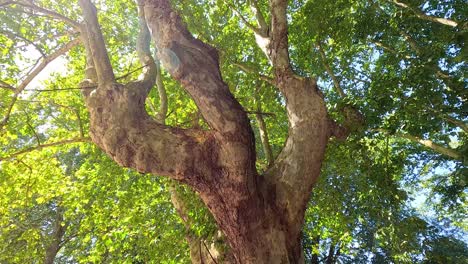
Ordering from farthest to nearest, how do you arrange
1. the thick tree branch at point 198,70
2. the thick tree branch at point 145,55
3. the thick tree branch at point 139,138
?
the thick tree branch at point 145,55 < the thick tree branch at point 198,70 < the thick tree branch at point 139,138

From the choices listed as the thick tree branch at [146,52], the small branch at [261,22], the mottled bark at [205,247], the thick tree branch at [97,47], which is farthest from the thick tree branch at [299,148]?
the thick tree branch at [97,47]

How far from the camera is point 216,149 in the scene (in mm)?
3289

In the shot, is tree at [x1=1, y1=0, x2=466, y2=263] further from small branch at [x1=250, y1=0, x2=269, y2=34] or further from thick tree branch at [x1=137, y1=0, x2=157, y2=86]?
small branch at [x1=250, y1=0, x2=269, y2=34]

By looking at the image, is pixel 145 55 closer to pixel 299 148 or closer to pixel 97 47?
pixel 97 47

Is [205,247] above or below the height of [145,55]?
below

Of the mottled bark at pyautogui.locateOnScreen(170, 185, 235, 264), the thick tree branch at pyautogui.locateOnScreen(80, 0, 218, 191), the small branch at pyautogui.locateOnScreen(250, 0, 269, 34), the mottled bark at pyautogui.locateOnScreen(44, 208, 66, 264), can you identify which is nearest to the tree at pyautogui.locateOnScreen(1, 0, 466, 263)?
the thick tree branch at pyautogui.locateOnScreen(80, 0, 218, 191)

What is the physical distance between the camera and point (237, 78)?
7.39 meters

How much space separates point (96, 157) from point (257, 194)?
5.46m

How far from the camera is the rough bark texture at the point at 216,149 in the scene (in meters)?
3.20

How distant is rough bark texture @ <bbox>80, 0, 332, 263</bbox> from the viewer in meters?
3.20

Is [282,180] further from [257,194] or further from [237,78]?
[237,78]

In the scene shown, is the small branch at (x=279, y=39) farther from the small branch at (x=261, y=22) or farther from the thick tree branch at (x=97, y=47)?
the thick tree branch at (x=97, y=47)

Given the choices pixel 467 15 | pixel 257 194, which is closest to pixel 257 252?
pixel 257 194

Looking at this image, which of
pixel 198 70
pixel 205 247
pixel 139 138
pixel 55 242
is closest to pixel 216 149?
pixel 139 138
